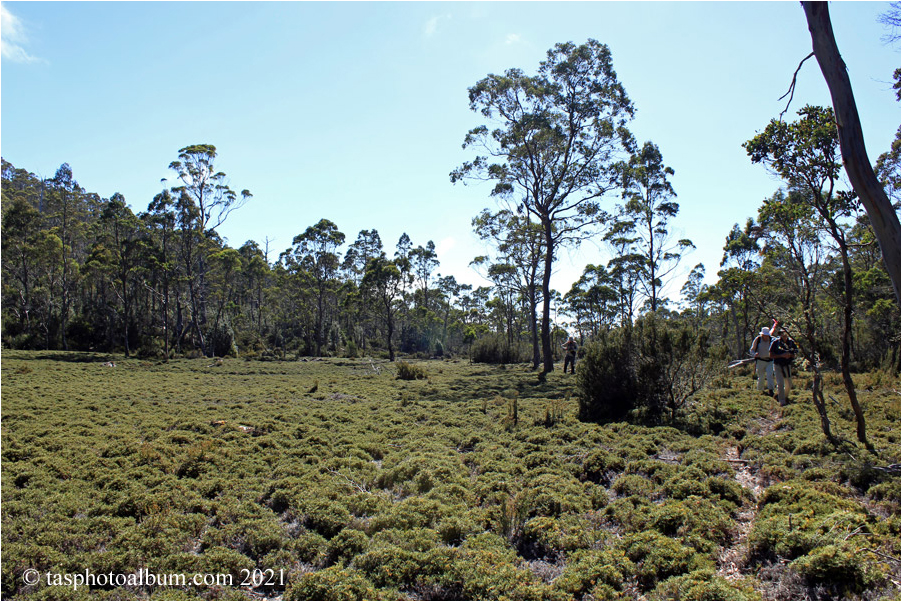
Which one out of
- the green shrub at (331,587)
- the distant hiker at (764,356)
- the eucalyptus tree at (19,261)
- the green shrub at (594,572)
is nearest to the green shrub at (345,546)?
the green shrub at (331,587)

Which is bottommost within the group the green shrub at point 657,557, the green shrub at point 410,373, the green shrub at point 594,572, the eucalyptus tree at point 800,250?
the green shrub at point 594,572

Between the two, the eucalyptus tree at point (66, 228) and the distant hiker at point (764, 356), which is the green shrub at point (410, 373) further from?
the eucalyptus tree at point (66, 228)

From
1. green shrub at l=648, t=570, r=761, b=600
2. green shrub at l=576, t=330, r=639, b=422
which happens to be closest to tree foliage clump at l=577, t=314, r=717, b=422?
green shrub at l=576, t=330, r=639, b=422

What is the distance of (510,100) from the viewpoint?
21.1 m

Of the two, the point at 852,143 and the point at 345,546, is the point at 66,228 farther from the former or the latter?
the point at 852,143

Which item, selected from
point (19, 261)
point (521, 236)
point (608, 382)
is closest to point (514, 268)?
point (521, 236)

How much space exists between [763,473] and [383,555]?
4694 millimetres

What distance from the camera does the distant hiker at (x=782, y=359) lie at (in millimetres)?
8938

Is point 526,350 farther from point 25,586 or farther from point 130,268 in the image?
point 25,586

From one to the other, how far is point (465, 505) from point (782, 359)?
7812 millimetres

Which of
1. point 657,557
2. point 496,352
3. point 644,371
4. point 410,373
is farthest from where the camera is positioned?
point 496,352

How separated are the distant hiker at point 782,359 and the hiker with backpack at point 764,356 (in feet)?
0.38

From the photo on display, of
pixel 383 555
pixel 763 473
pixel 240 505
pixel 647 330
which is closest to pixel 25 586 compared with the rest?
pixel 240 505

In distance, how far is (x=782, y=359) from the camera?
30.4 feet
